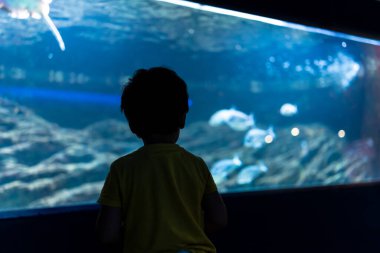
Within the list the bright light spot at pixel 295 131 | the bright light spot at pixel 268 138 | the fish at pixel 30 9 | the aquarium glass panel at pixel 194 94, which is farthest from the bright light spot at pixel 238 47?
the fish at pixel 30 9

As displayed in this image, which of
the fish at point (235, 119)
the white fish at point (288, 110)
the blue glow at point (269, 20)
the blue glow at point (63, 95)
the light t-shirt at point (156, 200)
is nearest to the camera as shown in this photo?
the light t-shirt at point (156, 200)

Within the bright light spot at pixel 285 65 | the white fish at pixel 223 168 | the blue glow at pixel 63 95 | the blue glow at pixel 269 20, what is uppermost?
the blue glow at pixel 269 20

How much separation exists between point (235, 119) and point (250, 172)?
67 cm

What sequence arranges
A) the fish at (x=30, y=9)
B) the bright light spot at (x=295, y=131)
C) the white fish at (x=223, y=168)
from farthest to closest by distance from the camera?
1. the bright light spot at (x=295, y=131)
2. the white fish at (x=223, y=168)
3. the fish at (x=30, y=9)

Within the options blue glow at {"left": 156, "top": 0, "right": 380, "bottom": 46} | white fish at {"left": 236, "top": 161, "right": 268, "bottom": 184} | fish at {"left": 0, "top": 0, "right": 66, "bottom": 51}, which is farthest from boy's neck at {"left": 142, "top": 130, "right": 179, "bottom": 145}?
white fish at {"left": 236, "top": 161, "right": 268, "bottom": 184}

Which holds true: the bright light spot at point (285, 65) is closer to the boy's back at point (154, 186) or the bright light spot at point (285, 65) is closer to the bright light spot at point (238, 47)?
the bright light spot at point (238, 47)

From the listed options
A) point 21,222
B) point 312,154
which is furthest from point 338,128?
point 21,222

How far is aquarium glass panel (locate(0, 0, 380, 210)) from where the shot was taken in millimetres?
2875

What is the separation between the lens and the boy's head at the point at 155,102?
126cm

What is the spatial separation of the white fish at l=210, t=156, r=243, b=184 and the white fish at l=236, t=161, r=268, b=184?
92 mm

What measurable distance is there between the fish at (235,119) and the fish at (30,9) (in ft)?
6.93

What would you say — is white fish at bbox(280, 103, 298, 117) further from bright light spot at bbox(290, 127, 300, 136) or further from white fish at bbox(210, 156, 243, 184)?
white fish at bbox(210, 156, 243, 184)

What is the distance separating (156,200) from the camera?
126cm

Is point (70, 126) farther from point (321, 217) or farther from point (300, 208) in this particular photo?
point (321, 217)
